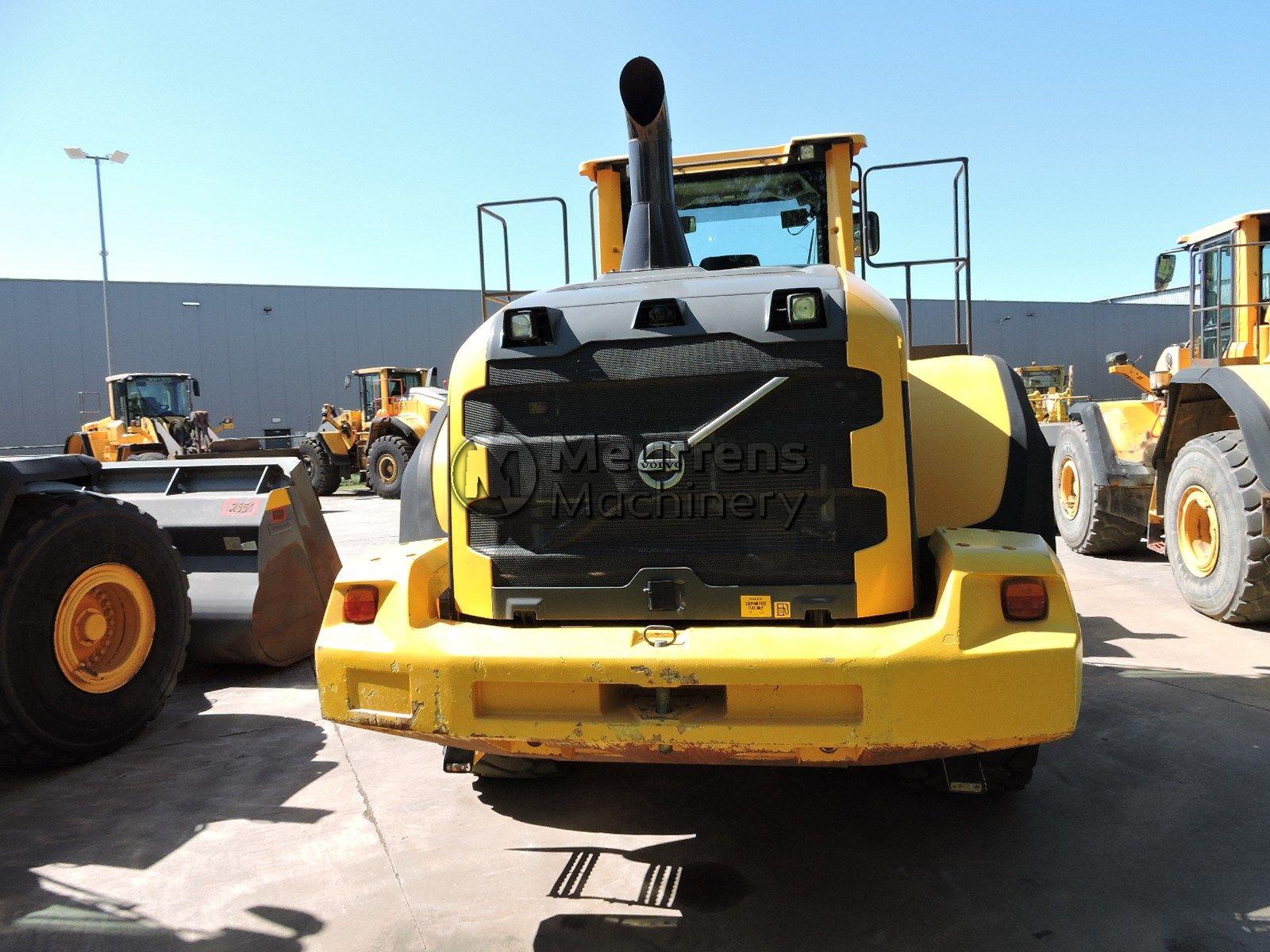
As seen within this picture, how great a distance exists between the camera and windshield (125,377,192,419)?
767 inches

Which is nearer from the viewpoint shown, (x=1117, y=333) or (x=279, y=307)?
(x=279, y=307)

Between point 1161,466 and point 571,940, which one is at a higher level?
point 1161,466

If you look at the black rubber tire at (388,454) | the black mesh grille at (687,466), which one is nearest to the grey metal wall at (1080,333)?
the black rubber tire at (388,454)

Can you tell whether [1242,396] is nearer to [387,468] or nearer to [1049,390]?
[387,468]

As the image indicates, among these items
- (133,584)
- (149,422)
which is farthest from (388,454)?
(133,584)

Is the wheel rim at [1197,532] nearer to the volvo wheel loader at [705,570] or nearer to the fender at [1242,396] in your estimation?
the fender at [1242,396]

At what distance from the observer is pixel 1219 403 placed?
21.3ft

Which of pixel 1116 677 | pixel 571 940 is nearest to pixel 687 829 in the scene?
pixel 571 940

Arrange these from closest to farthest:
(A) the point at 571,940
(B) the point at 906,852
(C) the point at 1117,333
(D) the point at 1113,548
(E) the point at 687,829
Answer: (A) the point at 571,940
(B) the point at 906,852
(E) the point at 687,829
(D) the point at 1113,548
(C) the point at 1117,333

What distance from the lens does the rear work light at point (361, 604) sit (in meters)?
2.76

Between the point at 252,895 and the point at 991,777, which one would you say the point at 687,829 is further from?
the point at 252,895

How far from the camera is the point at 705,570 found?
2.63 m

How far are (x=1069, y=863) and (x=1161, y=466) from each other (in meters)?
4.87

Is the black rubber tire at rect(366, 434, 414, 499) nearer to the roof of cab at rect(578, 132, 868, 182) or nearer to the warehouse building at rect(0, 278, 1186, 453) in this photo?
the roof of cab at rect(578, 132, 868, 182)
